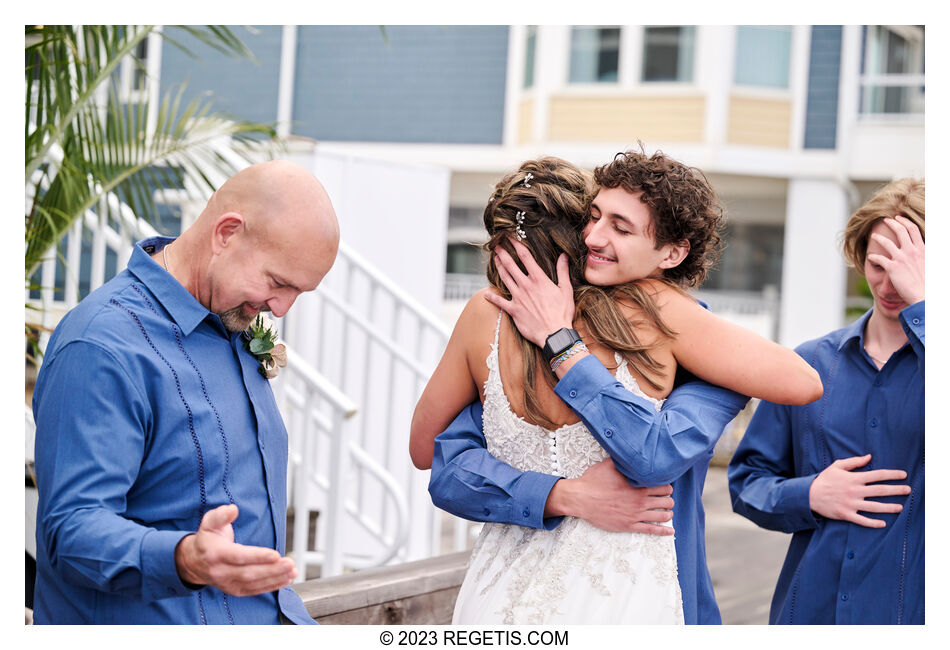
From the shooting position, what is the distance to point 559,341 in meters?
1.70

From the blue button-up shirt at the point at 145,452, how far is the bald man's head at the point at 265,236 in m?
0.07

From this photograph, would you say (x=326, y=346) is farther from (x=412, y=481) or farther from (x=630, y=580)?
(x=630, y=580)

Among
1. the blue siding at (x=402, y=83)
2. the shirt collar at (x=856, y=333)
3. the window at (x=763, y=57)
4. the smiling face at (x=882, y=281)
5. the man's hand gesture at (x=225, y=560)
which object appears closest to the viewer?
the man's hand gesture at (x=225, y=560)

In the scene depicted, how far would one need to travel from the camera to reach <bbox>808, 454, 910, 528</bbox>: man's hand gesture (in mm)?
2023

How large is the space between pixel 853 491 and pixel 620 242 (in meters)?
0.79

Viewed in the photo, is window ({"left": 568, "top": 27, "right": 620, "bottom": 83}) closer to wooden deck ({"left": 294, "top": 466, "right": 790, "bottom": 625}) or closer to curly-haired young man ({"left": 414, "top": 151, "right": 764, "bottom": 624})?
wooden deck ({"left": 294, "top": 466, "right": 790, "bottom": 625})

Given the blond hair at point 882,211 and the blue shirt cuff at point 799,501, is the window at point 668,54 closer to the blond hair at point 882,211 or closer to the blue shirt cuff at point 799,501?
the blond hair at point 882,211

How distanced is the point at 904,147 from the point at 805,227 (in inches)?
54.5

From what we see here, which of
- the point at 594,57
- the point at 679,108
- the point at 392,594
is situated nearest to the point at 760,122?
the point at 679,108

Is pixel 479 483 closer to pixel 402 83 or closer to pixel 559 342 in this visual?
pixel 559 342

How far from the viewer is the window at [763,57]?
10.6 meters

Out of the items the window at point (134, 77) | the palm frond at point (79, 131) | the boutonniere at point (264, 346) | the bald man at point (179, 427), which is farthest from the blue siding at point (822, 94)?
the bald man at point (179, 427)

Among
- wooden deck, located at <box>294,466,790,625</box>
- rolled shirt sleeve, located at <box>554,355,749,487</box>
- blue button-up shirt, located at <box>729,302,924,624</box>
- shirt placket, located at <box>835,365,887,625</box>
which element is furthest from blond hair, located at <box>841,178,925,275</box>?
wooden deck, located at <box>294,466,790,625</box>
